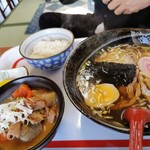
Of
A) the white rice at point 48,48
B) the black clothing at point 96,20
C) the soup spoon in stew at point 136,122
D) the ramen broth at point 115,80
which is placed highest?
the white rice at point 48,48

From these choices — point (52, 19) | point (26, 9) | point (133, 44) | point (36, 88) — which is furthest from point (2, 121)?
point (26, 9)

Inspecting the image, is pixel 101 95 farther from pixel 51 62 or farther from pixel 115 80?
pixel 51 62

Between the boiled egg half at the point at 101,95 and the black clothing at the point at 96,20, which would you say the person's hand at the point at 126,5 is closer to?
the black clothing at the point at 96,20

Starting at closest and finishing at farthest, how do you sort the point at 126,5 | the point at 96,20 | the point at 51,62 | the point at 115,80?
the point at 115,80 < the point at 51,62 < the point at 126,5 < the point at 96,20

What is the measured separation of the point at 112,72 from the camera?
97 cm

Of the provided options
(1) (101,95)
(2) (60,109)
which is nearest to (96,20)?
(1) (101,95)

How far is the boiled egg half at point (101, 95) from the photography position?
870mm

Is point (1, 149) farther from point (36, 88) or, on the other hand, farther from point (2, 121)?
point (36, 88)

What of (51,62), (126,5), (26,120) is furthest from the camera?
(126,5)

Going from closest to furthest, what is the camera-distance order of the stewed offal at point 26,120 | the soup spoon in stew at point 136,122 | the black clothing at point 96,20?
the soup spoon in stew at point 136,122 → the stewed offal at point 26,120 → the black clothing at point 96,20

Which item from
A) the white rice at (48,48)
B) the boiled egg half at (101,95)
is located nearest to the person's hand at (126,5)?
the white rice at (48,48)

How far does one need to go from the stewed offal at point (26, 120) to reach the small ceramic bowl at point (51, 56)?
206 mm

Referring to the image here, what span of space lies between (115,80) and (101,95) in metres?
0.09

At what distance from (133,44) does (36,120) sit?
60 cm
